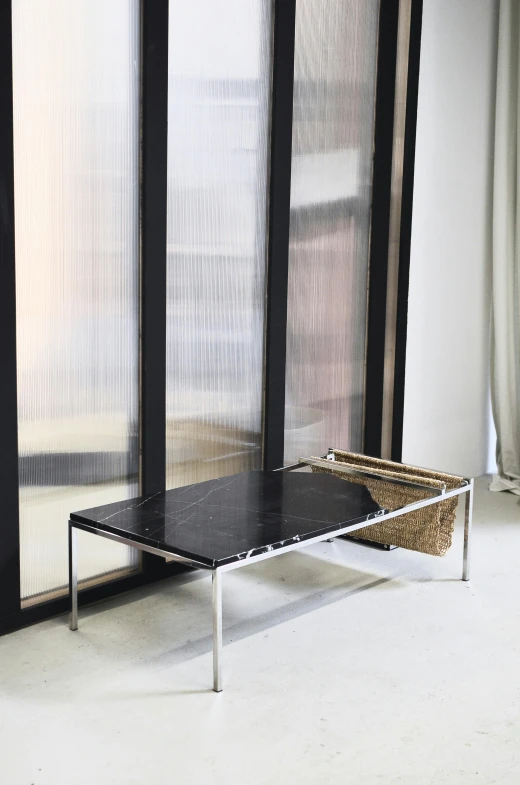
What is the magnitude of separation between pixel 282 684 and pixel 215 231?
63.1 inches

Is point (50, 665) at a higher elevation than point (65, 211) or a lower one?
lower

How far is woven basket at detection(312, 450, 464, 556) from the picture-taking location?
322 cm

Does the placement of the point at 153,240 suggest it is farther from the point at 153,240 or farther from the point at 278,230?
the point at 278,230

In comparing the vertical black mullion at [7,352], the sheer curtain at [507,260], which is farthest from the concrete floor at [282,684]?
the sheer curtain at [507,260]

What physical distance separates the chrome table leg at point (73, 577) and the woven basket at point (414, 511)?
1.09 meters

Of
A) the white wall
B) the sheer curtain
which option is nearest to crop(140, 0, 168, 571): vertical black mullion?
the white wall

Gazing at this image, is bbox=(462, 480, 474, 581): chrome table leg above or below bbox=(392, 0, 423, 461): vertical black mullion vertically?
below

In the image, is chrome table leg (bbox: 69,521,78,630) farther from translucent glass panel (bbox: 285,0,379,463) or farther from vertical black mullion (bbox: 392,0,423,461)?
vertical black mullion (bbox: 392,0,423,461)

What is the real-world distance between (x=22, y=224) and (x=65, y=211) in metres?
0.16

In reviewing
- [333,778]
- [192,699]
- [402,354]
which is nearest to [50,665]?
[192,699]

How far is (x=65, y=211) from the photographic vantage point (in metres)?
2.79

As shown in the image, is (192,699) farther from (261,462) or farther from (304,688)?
(261,462)

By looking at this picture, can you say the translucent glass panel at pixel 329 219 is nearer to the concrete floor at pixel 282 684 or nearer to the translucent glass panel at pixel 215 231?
the translucent glass panel at pixel 215 231

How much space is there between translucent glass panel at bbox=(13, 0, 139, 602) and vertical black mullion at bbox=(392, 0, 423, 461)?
150cm
